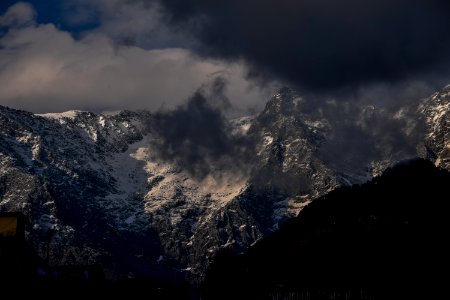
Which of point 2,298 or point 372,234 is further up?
point 372,234

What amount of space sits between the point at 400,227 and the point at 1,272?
400 feet

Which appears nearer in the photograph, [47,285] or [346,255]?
[47,285]

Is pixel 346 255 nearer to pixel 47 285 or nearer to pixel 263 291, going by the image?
pixel 263 291

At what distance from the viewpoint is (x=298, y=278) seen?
18062 centimetres

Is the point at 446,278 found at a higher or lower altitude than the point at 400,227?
lower

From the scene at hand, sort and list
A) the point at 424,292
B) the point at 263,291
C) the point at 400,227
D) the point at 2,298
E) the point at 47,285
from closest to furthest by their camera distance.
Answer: the point at 2,298 → the point at 47,285 → the point at 424,292 → the point at 263,291 → the point at 400,227

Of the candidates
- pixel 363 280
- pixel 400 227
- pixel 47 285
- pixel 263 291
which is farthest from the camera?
pixel 400 227

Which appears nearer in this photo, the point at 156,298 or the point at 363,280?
the point at 363,280

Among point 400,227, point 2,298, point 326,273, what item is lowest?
point 2,298

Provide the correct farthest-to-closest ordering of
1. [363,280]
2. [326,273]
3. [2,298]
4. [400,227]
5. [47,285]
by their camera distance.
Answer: [400,227] → [326,273] → [363,280] → [47,285] → [2,298]

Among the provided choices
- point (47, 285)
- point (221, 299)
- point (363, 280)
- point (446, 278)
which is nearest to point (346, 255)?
point (221, 299)

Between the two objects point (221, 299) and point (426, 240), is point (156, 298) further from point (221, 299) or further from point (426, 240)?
point (426, 240)

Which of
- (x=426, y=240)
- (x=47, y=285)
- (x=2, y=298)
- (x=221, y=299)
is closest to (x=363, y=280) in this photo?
(x=426, y=240)

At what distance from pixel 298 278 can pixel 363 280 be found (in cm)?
3497
